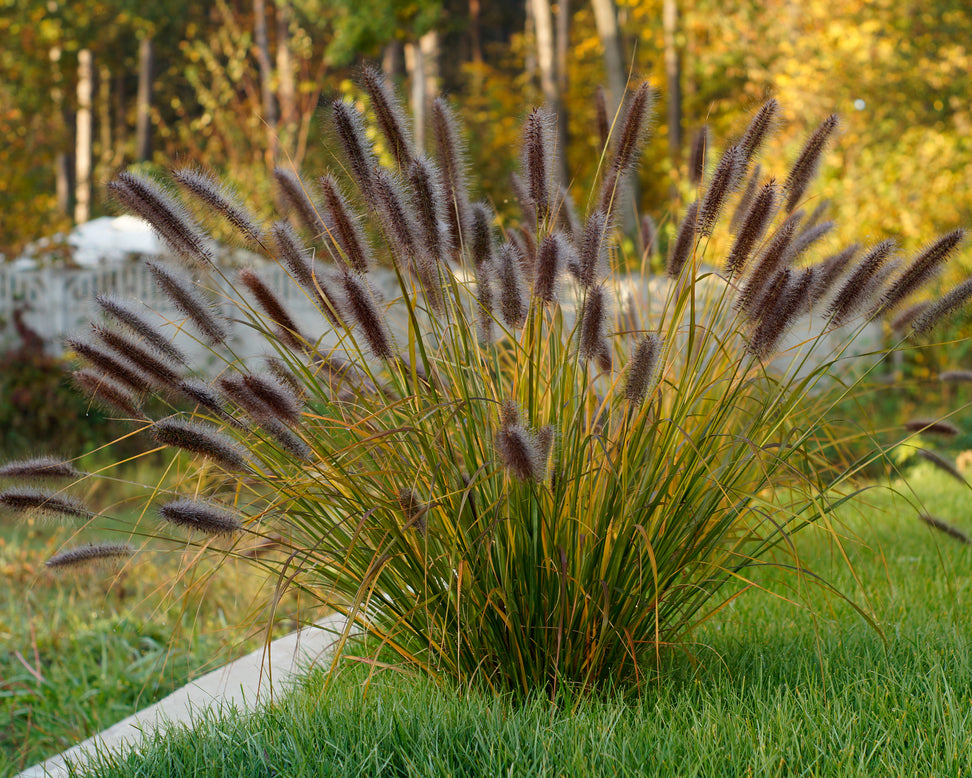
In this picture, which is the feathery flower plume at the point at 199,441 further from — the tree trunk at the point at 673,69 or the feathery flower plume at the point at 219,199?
the tree trunk at the point at 673,69

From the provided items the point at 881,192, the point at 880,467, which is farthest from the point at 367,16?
the point at 880,467

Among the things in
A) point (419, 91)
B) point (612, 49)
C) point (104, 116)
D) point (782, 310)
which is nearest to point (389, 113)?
point (782, 310)

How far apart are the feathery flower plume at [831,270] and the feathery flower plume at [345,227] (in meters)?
1.04

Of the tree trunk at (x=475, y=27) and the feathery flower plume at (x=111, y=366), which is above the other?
the tree trunk at (x=475, y=27)

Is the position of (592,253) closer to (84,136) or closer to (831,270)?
(831,270)

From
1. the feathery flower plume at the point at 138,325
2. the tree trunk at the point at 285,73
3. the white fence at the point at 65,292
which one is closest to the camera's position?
the feathery flower plume at the point at 138,325

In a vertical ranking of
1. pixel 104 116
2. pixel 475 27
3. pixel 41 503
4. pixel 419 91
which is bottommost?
pixel 41 503

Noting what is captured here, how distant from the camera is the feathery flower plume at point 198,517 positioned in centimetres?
162

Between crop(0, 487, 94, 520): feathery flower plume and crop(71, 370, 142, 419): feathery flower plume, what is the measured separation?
219mm

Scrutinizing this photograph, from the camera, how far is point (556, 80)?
42.8 feet

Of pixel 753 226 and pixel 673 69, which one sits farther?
pixel 673 69

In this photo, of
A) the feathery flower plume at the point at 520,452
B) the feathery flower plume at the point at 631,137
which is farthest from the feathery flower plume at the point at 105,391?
the feathery flower plume at the point at 631,137

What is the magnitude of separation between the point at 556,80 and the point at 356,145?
471 inches

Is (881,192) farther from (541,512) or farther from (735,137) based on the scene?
(541,512)
